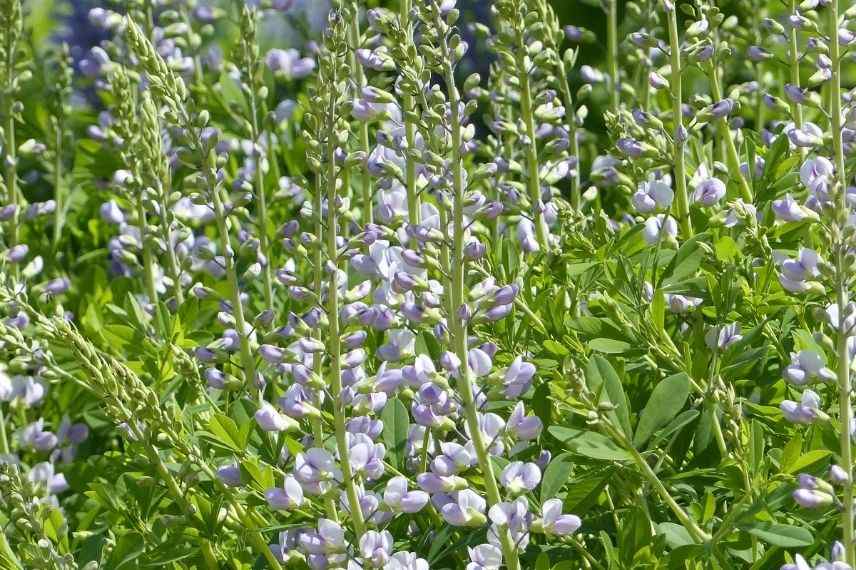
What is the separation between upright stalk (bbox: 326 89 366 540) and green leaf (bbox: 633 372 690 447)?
53 cm

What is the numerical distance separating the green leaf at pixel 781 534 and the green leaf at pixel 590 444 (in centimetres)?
25

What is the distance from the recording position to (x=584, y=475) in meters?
2.65

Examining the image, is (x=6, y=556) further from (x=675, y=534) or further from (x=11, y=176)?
(x=11, y=176)

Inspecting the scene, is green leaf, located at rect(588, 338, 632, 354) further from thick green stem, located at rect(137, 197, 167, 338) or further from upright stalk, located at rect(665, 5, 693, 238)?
thick green stem, located at rect(137, 197, 167, 338)

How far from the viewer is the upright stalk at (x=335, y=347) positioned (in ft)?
7.86

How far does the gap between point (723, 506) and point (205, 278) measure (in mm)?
2182

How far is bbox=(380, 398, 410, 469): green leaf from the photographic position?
9.32ft

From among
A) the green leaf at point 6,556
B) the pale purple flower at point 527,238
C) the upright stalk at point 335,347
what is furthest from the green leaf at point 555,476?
the green leaf at point 6,556

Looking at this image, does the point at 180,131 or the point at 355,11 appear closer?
the point at 180,131

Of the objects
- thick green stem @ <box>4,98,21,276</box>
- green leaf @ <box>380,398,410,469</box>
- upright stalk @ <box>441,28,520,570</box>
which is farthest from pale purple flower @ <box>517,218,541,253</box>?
thick green stem @ <box>4,98,21,276</box>

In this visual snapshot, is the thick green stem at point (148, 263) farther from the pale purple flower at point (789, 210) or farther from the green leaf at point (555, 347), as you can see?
the pale purple flower at point (789, 210)

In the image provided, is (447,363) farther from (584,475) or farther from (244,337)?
(244,337)

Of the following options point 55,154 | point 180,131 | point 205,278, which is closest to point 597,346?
point 180,131

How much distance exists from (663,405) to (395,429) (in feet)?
2.04
